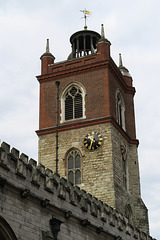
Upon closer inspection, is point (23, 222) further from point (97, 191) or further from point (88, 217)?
point (97, 191)

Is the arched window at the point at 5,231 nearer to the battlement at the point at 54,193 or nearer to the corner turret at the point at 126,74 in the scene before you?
the battlement at the point at 54,193

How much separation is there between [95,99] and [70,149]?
14.9 feet

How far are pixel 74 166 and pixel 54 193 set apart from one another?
50.4 ft

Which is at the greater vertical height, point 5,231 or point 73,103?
point 73,103

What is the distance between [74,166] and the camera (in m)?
36.6

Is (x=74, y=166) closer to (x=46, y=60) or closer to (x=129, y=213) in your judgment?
(x=129, y=213)

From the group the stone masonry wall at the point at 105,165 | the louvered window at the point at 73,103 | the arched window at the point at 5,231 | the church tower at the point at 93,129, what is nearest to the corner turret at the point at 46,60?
the church tower at the point at 93,129

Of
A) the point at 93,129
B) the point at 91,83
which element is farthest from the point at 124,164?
the point at 91,83

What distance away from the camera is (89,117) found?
37750mm

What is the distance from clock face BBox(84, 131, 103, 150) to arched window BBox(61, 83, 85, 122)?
2.09 m

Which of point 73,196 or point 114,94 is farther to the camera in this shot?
point 114,94

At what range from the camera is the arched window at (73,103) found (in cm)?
3869

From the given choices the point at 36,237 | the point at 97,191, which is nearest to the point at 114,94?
the point at 97,191

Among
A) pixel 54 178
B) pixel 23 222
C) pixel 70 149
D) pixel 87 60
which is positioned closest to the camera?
pixel 23 222
